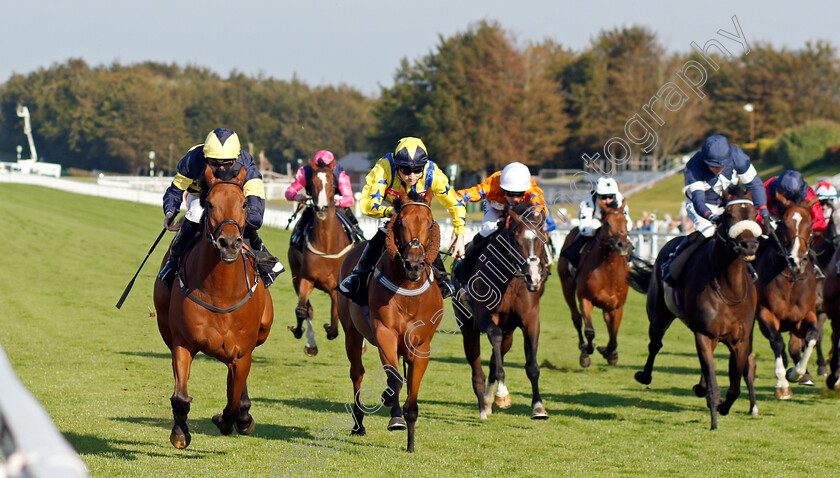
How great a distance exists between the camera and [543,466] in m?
6.60

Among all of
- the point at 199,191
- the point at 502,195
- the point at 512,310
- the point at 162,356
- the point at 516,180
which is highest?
the point at 516,180

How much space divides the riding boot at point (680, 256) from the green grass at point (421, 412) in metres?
1.35

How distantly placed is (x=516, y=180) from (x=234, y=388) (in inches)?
132

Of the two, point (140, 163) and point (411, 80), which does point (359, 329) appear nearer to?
point (411, 80)

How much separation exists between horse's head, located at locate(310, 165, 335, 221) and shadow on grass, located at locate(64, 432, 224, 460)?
17.1ft

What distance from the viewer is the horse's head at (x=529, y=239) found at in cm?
783

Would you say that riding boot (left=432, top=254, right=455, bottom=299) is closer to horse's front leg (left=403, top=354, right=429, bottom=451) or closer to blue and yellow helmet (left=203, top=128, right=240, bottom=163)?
horse's front leg (left=403, top=354, right=429, bottom=451)

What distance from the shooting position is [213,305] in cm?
619

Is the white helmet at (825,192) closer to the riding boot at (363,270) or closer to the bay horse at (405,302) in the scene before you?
the bay horse at (405,302)

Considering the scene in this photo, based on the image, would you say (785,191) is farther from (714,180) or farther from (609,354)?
(609,354)

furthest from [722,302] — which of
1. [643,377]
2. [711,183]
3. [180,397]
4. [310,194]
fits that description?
[310,194]

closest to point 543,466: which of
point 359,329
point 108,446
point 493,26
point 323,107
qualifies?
point 359,329

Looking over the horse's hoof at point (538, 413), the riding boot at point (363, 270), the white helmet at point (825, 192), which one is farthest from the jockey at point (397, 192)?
the white helmet at point (825, 192)

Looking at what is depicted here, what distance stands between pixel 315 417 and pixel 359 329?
1208 mm
